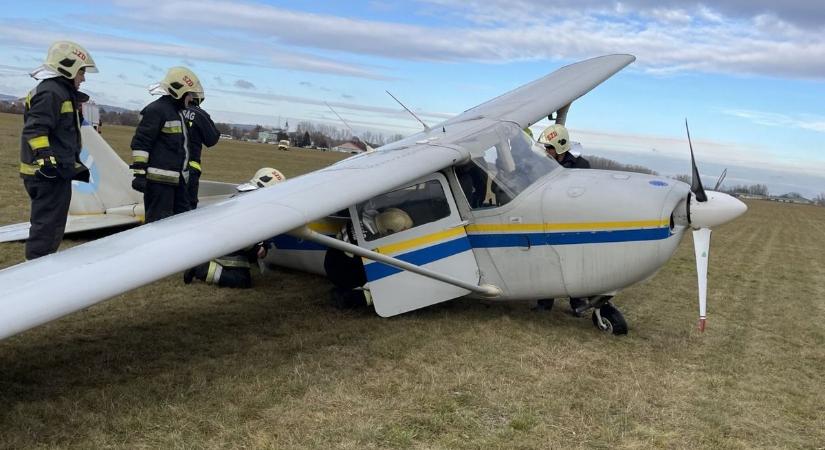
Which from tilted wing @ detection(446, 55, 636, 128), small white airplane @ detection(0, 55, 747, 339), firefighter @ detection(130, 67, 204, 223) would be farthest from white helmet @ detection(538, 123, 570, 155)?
firefighter @ detection(130, 67, 204, 223)

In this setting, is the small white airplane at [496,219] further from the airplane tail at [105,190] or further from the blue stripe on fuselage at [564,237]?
the airplane tail at [105,190]

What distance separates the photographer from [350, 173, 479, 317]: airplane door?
6.21 meters

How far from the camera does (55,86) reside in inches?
225

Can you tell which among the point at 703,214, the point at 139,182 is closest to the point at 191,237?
the point at 139,182

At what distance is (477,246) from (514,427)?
2532mm

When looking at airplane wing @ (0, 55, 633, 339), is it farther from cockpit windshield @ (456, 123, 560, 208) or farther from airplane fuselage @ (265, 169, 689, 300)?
airplane fuselage @ (265, 169, 689, 300)

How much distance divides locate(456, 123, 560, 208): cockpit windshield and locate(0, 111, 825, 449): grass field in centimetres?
127

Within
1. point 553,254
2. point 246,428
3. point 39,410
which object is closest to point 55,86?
point 39,410

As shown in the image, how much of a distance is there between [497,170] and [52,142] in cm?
415

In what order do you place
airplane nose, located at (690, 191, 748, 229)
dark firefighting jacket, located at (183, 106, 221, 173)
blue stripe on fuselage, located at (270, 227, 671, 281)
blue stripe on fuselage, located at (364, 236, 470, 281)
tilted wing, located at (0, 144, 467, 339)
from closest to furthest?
1. tilted wing, located at (0, 144, 467, 339)
2. airplane nose, located at (690, 191, 748, 229)
3. blue stripe on fuselage, located at (270, 227, 671, 281)
4. blue stripe on fuselage, located at (364, 236, 470, 281)
5. dark firefighting jacket, located at (183, 106, 221, 173)

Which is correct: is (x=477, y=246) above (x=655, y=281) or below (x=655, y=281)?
above

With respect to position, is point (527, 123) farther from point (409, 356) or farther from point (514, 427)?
point (514, 427)

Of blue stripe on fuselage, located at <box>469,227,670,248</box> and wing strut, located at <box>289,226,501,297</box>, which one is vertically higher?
blue stripe on fuselage, located at <box>469,227,670,248</box>

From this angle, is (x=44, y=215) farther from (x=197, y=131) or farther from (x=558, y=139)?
(x=558, y=139)
